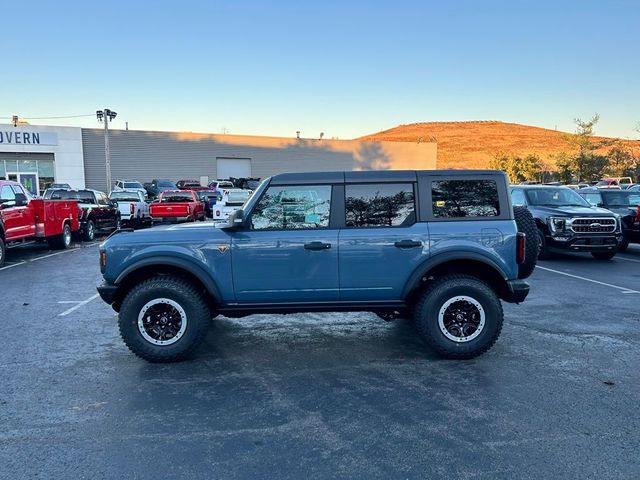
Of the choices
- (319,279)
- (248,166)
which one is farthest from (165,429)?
(248,166)

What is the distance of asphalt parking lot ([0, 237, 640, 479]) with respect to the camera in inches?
132

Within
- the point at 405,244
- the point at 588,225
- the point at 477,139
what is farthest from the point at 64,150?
the point at 477,139

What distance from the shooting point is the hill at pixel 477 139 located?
85519 millimetres

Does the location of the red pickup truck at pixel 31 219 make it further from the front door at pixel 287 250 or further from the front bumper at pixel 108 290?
the front door at pixel 287 250

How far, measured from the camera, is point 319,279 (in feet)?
17.3

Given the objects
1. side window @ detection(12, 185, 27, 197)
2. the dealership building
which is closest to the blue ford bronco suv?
side window @ detection(12, 185, 27, 197)

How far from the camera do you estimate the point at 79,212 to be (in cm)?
1650

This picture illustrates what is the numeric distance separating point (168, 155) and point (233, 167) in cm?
645

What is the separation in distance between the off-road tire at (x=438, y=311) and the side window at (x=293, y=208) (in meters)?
1.39

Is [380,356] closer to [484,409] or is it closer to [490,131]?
[484,409]

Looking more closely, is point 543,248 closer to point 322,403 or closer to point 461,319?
point 461,319

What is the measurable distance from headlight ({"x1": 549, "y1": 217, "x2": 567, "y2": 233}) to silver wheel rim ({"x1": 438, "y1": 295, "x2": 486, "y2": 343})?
801 cm

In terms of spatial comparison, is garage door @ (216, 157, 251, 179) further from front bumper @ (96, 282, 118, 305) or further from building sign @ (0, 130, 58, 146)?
front bumper @ (96, 282, 118, 305)

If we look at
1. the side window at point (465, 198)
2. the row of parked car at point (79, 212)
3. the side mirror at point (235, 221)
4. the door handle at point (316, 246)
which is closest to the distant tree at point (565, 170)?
the row of parked car at point (79, 212)
